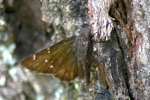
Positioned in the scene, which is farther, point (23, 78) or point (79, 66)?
point (23, 78)

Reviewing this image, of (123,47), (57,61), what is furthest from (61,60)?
(123,47)

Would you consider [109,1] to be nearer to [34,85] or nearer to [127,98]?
[127,98]

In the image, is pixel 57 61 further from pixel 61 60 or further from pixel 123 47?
pixel 123 47

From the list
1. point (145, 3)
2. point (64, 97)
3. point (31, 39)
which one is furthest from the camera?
point (31, 39)

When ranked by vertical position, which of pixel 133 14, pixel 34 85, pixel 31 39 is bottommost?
pixel 34 85

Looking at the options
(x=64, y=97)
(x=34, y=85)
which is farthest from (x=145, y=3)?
(x=34, y=85)

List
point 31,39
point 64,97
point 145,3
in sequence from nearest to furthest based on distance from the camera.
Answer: point 145,3 → point 64,97 → point 31,39
